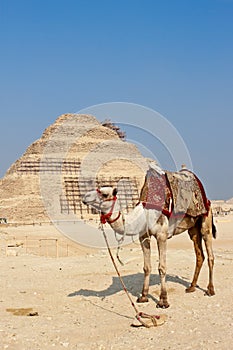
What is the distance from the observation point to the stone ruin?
6462 centimetres

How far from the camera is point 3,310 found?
809cm

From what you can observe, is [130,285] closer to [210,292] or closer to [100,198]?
[210,292]

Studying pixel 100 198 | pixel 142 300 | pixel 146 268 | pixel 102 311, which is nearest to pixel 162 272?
pixel 146 268

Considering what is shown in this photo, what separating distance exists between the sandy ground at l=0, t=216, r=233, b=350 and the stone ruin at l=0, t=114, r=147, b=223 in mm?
35640

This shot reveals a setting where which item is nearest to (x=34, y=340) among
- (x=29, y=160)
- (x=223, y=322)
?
(x=223, y=322)

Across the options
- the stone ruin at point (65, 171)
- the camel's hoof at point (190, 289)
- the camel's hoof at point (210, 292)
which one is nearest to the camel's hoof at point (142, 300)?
the camel's hoof at point (190, 289)

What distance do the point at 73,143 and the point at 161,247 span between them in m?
93.0

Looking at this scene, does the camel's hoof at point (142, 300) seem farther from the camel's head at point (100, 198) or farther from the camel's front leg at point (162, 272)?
the camel's head at point (100, 198)

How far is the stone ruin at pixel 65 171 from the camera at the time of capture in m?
64.6

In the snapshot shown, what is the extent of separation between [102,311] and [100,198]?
1960 mm

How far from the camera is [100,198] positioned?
24.0 ft

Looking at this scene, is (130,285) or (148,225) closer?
(148,225)

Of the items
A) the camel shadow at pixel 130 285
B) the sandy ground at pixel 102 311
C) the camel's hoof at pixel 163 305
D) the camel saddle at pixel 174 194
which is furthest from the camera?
the camel shadow at pixel 130 285

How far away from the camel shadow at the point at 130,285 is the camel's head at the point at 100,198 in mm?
2246
